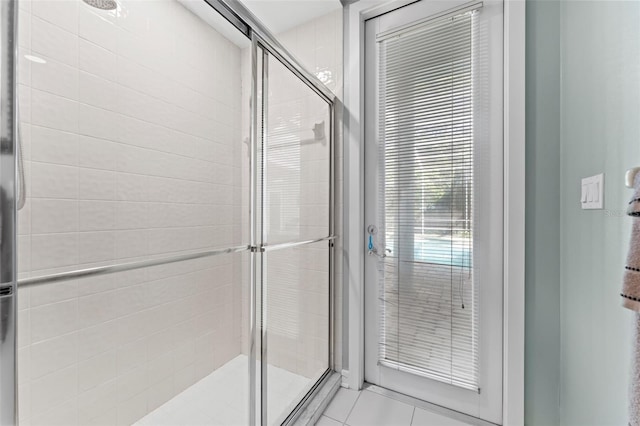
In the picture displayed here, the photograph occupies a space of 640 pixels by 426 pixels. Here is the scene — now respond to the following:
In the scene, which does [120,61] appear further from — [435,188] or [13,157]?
[435,188]

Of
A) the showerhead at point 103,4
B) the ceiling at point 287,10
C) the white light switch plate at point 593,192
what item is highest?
the ceiling at point 287,10

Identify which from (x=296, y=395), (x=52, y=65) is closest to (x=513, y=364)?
(x=296, y=395)

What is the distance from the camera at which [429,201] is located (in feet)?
4.89

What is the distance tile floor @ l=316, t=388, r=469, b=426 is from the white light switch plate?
3.79ft

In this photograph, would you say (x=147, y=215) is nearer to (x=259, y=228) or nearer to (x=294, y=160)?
(x=259, y=228)

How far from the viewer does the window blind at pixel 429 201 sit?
4.67 ft

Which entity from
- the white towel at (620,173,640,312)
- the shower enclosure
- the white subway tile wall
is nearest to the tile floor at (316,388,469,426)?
the shower enclosure

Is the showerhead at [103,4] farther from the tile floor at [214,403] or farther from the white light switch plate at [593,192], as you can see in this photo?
the white light switch plate at [593,192]

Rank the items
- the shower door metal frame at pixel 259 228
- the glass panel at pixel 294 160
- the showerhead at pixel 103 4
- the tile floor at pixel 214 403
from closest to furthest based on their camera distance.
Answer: the showerhead at pixel 103 4 < the tile floor at pixel 214 403 < the shower door metal frame at pixel 259 228 < the glass panel at pixel 294 160

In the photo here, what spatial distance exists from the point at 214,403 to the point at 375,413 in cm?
84

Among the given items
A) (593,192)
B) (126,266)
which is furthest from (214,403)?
(593,192)

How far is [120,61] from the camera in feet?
2.74

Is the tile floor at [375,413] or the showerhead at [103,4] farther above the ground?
the showerhead at [103,4]

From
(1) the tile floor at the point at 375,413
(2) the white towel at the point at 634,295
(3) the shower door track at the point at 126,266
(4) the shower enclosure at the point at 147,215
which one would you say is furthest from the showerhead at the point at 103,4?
(1) the tile floor at the point at 375,413
